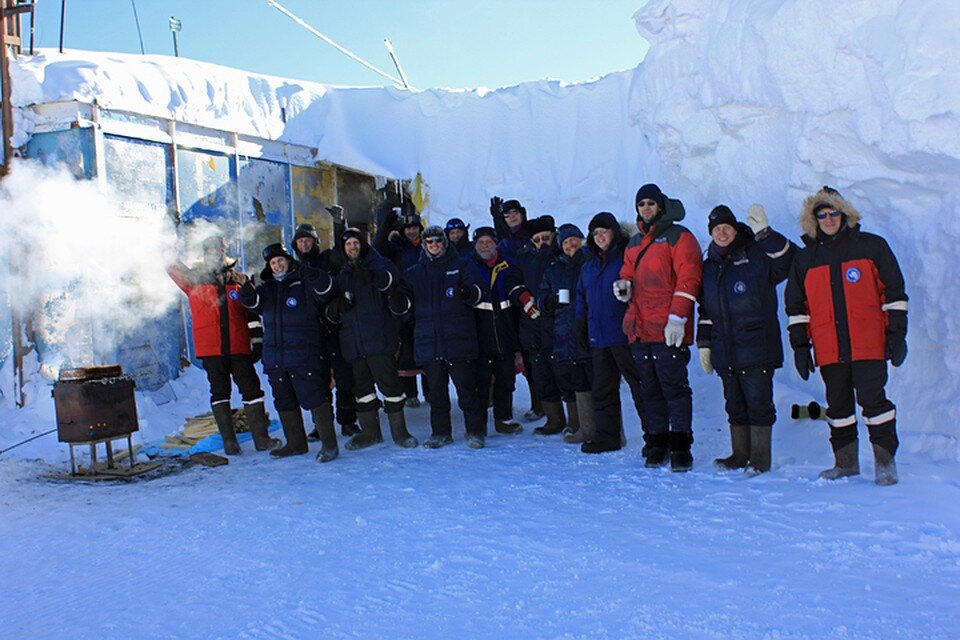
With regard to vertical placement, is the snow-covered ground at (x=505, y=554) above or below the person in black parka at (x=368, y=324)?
below

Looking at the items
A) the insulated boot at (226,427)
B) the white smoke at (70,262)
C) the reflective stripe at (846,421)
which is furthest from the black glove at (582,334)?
the white smoke at (70,262)

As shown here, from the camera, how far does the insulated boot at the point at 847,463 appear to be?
14.0ft

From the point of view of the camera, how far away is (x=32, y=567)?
3771 mm

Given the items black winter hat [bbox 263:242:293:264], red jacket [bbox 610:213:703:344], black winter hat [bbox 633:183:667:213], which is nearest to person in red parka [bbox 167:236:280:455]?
black winter hat [bbox 263:242:293:264]

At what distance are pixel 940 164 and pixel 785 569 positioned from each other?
105 inches

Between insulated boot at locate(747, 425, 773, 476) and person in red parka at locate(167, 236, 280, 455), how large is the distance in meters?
3.80

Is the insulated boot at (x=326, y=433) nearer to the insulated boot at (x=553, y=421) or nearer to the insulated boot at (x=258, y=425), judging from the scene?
the insulated boot at (x=258, y=425)

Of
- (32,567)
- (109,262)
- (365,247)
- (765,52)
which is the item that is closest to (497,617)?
(32,567)

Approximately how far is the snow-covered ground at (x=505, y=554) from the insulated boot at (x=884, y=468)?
0.08 metres

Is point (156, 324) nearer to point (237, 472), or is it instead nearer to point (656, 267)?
point (237, 472)

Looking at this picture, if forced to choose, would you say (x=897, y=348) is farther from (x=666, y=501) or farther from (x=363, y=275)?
(x=363, y=275)

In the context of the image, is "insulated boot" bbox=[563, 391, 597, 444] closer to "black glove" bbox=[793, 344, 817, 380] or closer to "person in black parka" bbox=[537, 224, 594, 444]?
"person in black parka" bbox=[537, 224, 594, 444]

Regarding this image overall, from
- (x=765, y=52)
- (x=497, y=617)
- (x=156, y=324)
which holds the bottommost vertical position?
(x=497, y=617)

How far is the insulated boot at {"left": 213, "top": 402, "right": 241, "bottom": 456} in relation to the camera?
21.0 feet
